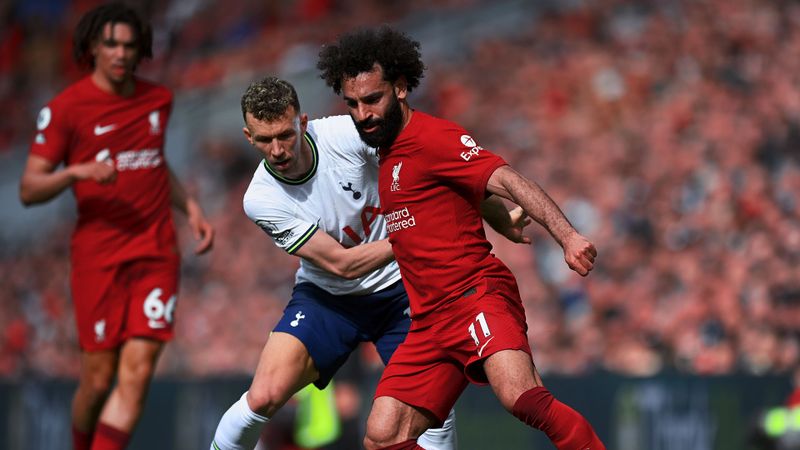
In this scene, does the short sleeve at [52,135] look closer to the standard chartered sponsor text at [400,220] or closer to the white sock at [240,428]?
the white sock at [240,428]

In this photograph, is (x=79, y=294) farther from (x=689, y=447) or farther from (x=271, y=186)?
(x=689, y=447)

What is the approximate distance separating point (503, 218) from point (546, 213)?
65cm

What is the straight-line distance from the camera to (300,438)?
9.12 metres

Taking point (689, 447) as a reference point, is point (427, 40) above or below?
above

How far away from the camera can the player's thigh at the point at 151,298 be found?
25.2 feet

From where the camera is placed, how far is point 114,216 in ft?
25.7

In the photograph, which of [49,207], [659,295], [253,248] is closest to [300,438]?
[659,295]

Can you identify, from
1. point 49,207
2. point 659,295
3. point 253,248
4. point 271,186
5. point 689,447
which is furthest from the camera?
point 49,207

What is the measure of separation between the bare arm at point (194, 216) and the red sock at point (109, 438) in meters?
1.16

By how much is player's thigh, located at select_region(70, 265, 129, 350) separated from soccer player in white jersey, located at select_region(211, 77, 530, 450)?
1.41 metres

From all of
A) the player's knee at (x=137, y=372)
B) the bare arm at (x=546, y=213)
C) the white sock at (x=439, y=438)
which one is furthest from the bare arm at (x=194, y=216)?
the bare arm at (x=546, y=213)

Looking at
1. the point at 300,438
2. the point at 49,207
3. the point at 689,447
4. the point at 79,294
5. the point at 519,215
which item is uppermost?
the point at 519,215

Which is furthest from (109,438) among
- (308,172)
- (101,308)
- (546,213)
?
(546,213)

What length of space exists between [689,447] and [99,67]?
5689mm
